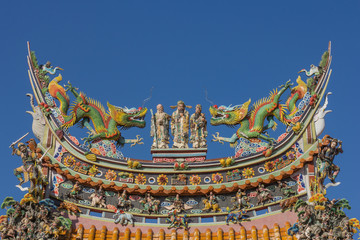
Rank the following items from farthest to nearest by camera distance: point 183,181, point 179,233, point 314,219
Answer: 1. point 183,181
2. point 179,233
3. point 314,219

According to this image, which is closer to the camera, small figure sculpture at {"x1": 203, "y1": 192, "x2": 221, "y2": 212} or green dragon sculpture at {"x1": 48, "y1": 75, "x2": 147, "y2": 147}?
small figure sculpture at {"x1": 203, "y1": 192, "x2": 221, "y2": 212}

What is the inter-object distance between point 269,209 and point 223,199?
148 cm

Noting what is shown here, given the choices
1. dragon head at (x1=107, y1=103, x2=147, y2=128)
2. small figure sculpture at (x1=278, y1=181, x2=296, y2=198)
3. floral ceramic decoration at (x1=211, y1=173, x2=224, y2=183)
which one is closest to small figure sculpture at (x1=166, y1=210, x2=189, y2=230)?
floral ceramic decoration at (x1=211, y1=173, x2=224, y2=183)

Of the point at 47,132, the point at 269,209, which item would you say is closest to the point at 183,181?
the point at 269,209

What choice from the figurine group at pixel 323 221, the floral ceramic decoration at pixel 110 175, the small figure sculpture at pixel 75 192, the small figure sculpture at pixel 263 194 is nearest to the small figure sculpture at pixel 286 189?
the small figure sculpture at pixel 263 194

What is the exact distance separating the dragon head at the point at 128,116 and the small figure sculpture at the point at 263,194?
471 centimetres

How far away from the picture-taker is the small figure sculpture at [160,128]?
883 inches

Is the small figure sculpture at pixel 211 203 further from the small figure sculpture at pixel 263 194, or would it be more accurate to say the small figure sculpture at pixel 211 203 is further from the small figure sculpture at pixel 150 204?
the small figure sculpture at pixel 150 204

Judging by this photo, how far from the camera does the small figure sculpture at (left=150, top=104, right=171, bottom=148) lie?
2242 cm

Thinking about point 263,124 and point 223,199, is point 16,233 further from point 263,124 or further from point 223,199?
point 263,124

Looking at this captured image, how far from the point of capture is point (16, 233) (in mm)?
18734

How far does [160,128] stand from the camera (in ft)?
74.5

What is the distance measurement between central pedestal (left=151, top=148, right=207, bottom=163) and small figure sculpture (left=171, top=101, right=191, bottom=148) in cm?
23

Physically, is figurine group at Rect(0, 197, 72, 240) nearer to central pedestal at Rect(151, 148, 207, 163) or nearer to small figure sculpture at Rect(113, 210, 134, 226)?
small figure sculpture at Rect(113, 210, 134, 226)
